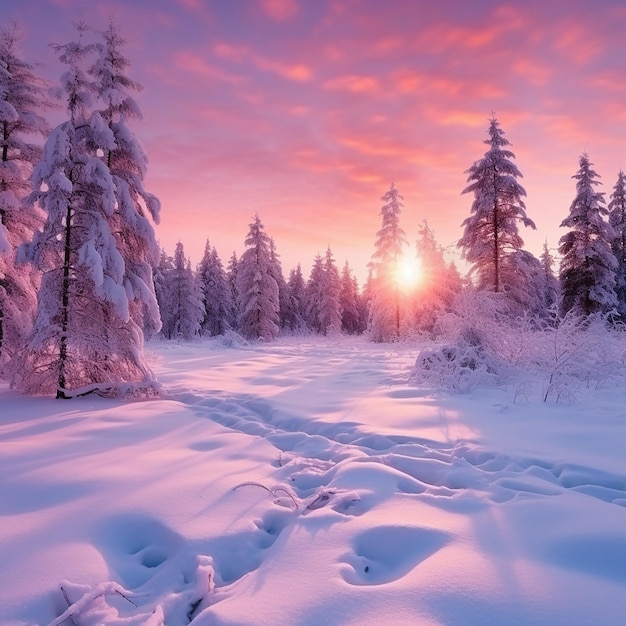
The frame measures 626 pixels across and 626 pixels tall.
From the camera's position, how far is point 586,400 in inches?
289

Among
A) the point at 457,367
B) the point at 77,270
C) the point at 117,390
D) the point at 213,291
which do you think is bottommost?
the point at 117,390

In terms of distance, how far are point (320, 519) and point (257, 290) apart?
32.9 metres

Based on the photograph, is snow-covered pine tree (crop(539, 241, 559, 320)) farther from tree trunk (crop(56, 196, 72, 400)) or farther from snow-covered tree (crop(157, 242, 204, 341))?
tree trunk (crop(56, 196, 72, 400))

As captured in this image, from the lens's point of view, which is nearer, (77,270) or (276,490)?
(276,490)

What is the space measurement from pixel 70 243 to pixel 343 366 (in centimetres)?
865

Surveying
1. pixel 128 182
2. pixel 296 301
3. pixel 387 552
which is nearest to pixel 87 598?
pixel 387 552

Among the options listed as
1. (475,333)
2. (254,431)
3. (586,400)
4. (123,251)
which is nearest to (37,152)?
(123,251)

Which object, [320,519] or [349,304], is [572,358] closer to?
[320,519]

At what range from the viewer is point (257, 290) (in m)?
35.7

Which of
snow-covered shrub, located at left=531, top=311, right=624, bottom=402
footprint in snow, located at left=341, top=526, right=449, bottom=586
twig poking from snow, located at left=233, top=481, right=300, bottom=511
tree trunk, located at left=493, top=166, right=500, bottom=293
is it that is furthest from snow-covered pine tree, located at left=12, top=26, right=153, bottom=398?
tree trunk, located at left=493, top=166, right=500, bottom=293

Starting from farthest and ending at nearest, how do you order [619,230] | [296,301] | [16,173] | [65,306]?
[296,301]
[619,230]
[16,173]
[65,306]

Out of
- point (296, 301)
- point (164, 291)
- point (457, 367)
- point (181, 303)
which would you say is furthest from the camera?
point (296, 301)

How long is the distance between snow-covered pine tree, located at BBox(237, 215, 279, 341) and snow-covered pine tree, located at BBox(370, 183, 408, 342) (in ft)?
32.0

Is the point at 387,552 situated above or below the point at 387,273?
below
